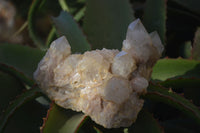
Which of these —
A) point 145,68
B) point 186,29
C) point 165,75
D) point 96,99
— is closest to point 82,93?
point 96,99

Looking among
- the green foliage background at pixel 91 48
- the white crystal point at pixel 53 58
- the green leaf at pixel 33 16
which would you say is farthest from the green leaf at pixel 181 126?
the green leaf at pixel 33 16

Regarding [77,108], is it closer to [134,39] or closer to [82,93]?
[82,93]

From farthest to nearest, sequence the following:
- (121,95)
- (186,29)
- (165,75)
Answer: (186,29), (165,75), (121,95)

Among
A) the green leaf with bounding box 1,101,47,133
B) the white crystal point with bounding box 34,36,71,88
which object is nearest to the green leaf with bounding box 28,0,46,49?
the green leaf with bounding box 1,101,47,133

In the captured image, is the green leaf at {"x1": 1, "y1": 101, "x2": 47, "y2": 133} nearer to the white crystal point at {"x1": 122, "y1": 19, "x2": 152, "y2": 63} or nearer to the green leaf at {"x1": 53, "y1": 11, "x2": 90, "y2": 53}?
the green leaf at {"x1": 53, "y1": 11, "x2": 90, "y2": 53}

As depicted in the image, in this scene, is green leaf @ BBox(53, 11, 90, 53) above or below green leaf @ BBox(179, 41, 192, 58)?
above

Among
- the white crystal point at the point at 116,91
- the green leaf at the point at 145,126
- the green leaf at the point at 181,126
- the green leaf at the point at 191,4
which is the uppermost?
the white crystal point at the point at 116,91

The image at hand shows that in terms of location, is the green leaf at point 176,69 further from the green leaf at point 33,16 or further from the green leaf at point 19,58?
the green leaf at point 33,16
